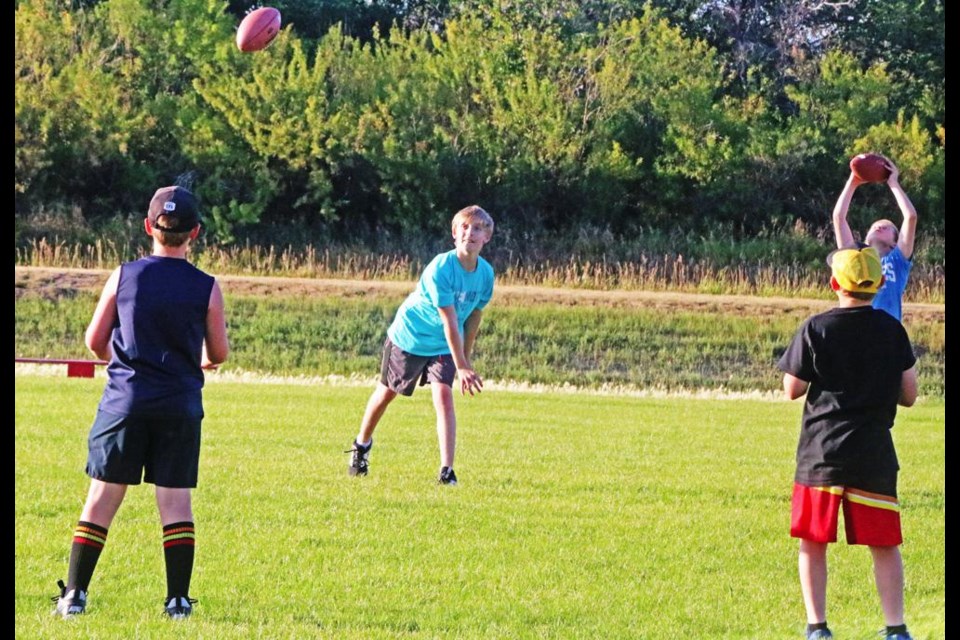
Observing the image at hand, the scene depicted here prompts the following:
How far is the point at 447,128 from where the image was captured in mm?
39844

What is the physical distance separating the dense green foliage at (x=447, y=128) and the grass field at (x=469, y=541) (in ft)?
78.6

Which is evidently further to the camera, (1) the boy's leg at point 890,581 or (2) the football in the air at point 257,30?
(2) the football in the air at point 257,30

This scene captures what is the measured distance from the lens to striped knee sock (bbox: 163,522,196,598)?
6.00 metres

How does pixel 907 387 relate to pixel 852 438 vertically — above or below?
above

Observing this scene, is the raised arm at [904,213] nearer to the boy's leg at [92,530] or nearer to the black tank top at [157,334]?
the black tank top at [157,334]

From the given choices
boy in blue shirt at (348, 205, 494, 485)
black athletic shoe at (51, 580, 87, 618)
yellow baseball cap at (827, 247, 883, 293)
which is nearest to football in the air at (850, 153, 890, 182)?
boy in blue shirt at (348, 205, 494, 485)

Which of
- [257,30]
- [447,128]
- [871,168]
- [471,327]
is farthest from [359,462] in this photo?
[447,128]

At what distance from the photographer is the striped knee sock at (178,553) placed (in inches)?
236

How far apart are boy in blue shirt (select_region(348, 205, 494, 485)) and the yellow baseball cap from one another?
147 inches

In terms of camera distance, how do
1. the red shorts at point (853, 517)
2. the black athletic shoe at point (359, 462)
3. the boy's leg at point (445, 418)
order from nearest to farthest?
1. the red shorts at point (853, 517)
2. the boy's leg at point (445, 418)
3. the black athletic shoe at point (359, 462)

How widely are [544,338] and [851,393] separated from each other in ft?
82.8

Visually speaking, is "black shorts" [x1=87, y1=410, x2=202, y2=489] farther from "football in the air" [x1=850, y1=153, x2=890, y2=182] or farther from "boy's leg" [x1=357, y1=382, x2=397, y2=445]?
"football in the air" [x1=850, y1=153, x2=890, y2=182]

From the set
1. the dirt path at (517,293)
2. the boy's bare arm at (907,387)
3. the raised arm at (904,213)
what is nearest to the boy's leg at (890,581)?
the boy's bare arm at (907,387)

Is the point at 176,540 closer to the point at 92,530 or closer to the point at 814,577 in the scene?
the point at 92,530
